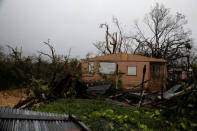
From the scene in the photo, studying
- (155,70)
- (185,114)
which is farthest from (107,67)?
(185,114)

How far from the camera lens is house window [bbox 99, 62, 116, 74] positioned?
1219cm

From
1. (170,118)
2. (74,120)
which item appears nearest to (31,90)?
(74,120)

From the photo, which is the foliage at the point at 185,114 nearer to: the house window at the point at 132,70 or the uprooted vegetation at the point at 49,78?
the uprooted vegetation at the point at 49,78

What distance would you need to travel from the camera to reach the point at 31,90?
19.5 ft

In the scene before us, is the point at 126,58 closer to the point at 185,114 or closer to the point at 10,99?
the point at 10,99

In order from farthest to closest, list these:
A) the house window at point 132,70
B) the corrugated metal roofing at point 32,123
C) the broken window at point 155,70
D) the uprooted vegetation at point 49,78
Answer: the house window at point 132,70 → the broken window at point 155,70 → the uprooted vegetation at point 49,78 → the corrugated metal roofing at point 32,123

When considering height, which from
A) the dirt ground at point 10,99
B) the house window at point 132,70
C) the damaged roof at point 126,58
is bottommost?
the dirt ground at point 10,99

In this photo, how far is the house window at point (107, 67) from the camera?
1219cm

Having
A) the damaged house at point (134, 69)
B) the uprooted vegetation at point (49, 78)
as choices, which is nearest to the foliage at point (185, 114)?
the uprooted vegetation at point (49, 78)

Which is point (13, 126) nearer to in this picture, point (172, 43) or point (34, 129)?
point (34, 129)

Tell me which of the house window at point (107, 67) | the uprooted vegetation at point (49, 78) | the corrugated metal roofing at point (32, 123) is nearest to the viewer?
the corrugated metal roofing at point (32, 123)

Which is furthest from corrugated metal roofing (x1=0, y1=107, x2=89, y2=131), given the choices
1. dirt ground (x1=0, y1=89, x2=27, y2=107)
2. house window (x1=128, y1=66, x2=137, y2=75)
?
house window (x1=128, y1=66, x2=137, y2=75)

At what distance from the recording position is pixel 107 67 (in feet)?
40.6

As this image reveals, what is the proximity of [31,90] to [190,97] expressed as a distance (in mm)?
6158
